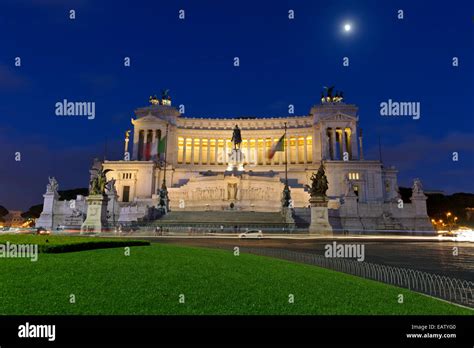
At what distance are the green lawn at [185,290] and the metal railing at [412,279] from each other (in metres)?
1.22

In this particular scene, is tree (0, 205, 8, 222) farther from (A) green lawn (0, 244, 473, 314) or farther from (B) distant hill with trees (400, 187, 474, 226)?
(B) distant hill with trees (400, 187, 474, 226)

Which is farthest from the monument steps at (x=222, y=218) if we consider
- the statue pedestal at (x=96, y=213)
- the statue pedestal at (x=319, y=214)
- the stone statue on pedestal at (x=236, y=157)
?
the stone statue on pedestal at (x=236, y=157)

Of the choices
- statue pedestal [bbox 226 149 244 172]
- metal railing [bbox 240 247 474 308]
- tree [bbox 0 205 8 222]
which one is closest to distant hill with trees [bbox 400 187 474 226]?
statue pedestal [bbox 226 149 244 172]

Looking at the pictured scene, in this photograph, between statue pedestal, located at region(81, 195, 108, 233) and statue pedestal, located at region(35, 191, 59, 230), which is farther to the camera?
statue pedestal, located at region(35, 191, 59, 230)

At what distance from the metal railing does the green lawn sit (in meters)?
1.22

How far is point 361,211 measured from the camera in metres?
52.6

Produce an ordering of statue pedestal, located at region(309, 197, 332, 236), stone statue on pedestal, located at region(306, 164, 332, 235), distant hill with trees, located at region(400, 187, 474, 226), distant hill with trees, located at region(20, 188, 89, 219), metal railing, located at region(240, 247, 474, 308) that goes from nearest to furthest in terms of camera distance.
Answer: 1. metal railing, located at region(240, 247, 474, 308)
2. statue pedestal, located at region(309, 197, 332, 236)
3. stone statue on pedestal, located at region(306, 164, 332, 235)
4. distant hill with trees, located at region(400, 187, 474, 226)
5. distant hill with trees, located at region(20, 188, 89, 219)

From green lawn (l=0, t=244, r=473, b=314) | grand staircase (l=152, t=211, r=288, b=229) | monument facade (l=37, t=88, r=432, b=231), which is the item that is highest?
monument facade (l=37, t=88, r=432, b=231)

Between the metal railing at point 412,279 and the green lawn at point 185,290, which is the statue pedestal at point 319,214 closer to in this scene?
the metal railing at point 412,279

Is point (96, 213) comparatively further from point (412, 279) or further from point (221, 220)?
point (412, 279)

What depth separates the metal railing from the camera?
9.60 meters

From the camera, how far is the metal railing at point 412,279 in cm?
960
